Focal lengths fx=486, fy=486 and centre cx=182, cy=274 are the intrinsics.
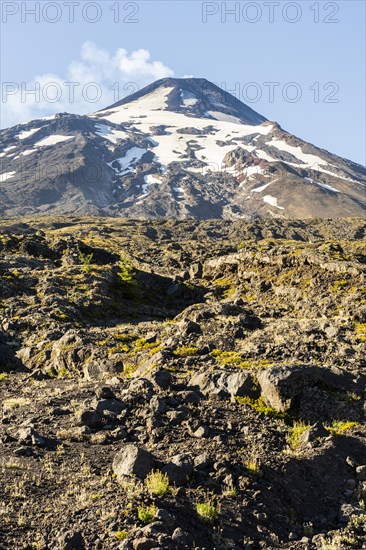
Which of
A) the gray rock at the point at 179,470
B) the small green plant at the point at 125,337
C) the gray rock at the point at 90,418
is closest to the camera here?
the gray rock at the point at 179,470

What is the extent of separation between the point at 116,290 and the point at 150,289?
4329mm

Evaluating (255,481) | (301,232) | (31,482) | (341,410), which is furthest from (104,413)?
(301,232)

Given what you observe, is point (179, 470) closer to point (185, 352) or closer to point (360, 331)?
point (185, 352)

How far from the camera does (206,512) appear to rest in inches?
423

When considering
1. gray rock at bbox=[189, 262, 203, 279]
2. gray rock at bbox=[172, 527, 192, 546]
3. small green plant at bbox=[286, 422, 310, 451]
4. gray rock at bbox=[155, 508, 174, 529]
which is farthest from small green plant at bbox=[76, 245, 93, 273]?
gray rock at bbox=[172, 527, 192, 546]

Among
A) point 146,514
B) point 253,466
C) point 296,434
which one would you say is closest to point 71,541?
point 146,514

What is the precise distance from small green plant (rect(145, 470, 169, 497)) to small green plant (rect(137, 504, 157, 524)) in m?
0.72

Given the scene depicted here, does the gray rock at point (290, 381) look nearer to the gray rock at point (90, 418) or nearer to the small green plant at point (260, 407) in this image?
the small green plant at point (260, 407)

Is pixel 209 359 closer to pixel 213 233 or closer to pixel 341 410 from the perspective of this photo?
pixel 341 410

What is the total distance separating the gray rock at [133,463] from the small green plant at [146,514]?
4.90ft

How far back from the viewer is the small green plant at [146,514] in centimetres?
1026

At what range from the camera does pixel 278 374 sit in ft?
57.1

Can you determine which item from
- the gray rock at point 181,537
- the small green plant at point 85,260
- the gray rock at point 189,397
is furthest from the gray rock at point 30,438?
the small green plant at point 85,260

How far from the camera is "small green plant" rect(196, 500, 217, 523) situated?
10648 millimetres
